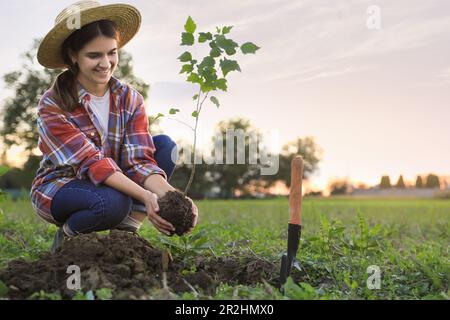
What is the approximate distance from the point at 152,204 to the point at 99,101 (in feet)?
3.45

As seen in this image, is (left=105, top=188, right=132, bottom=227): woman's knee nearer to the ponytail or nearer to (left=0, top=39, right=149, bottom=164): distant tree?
the ponytail

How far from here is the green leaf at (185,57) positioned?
3635mm

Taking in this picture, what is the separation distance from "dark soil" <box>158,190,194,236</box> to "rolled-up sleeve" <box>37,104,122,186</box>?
0.48 meters

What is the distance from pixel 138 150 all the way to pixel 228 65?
1030mm

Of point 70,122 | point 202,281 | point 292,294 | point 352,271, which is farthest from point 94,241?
point 352,271

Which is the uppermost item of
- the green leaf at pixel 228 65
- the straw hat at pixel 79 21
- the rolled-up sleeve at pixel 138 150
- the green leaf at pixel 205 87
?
the straw hat at pixel 79 21

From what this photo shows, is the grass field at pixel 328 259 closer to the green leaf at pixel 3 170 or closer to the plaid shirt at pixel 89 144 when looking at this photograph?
the plaid shirt at pixel 89 144

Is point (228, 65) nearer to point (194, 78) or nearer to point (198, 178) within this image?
point (194, 78)

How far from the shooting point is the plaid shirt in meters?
3.95


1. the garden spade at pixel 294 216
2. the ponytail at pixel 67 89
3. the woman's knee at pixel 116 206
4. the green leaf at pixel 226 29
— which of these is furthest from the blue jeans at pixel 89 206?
the green leaf at pixel 226 29

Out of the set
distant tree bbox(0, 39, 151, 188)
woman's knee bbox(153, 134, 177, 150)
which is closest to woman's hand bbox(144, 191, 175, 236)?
woman's knee bbox(153, 134, 177, 150)

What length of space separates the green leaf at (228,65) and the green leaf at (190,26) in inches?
10.7

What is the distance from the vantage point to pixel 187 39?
11.8ft
